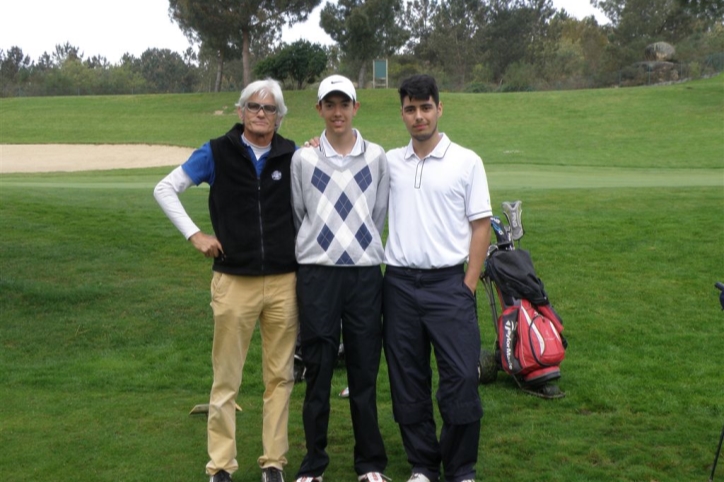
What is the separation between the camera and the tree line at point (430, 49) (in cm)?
5622

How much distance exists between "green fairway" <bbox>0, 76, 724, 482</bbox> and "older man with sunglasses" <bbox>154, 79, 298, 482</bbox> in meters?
0.31

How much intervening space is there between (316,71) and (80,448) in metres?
48.0

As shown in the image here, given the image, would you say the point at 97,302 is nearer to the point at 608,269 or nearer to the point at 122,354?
the point at 122,354

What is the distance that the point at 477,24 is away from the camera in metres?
87.8

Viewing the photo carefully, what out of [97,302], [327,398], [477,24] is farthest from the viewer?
[477,24]

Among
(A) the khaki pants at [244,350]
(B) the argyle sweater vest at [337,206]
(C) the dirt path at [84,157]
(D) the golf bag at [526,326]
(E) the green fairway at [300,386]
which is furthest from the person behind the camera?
(C) the dirt path at [84,157]

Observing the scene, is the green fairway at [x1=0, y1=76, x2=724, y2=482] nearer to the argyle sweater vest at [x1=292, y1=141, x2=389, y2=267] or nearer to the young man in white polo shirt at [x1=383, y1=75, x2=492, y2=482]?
the young man in white polo shirt at [x1=383, y1=75, x2=492, y2=482]

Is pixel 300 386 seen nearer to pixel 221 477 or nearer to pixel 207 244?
pixel 221 477

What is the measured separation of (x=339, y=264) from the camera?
461 centimetres

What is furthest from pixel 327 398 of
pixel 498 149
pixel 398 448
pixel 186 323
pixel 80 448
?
pixel 498 149

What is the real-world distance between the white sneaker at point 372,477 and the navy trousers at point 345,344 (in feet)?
0.11

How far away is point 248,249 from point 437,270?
95 cm

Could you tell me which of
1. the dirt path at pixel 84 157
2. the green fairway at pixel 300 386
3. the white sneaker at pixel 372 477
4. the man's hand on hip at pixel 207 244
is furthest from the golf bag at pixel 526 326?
the dirt path at pixel 84 157

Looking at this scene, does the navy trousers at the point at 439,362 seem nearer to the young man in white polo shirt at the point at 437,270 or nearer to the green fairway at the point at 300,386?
the young man in white polo shirt at the point at 437,270
